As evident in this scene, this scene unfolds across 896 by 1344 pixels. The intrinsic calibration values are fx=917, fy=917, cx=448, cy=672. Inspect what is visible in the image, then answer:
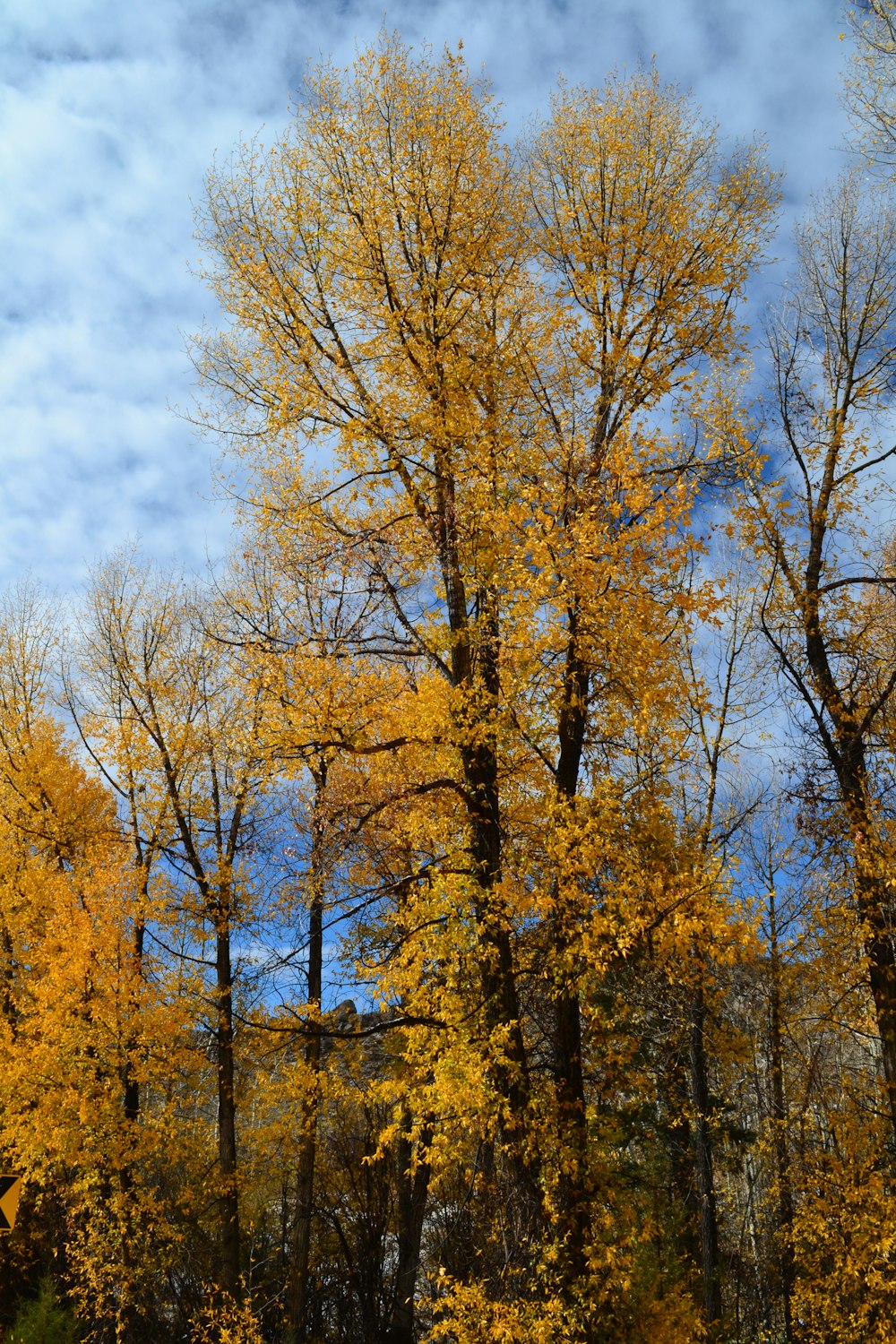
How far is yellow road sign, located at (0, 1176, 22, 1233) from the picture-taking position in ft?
22.6

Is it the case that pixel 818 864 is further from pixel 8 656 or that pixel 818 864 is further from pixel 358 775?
pixel 8 656

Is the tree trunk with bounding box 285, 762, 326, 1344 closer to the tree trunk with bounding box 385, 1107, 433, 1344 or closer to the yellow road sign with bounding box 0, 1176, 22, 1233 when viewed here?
the tree trunk with bounding box 385, 1107, 433, 1344

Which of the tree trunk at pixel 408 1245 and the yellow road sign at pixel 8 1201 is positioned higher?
the yellow road sign at pixel 8 1201

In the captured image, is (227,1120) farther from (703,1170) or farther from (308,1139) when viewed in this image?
(703,1170)

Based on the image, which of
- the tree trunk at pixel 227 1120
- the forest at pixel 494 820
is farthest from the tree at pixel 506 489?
the tree trunk at pixel 227 1120

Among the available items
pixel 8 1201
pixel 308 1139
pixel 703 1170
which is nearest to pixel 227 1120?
pixel 308 1139

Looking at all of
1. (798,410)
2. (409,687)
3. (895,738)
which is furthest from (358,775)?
(798,410)

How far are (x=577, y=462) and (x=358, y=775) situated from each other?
221 inches

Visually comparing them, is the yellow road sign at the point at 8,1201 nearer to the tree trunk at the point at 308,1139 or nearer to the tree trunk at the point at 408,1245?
the tree trunk at the point at 308,1139

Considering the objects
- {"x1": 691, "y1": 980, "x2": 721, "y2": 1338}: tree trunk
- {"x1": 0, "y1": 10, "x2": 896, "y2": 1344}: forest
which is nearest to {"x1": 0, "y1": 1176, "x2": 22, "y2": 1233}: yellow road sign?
{"x1": 0, "y1": 10, "x2": 896, "y2": 1344}: forest

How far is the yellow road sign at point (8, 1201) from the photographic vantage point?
6902 mm

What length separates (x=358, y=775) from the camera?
12.8m

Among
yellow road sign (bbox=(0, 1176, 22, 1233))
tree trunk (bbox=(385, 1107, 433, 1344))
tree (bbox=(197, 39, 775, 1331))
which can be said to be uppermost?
tree (bbox=(197, 39, 775, 1331))

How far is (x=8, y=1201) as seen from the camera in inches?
278
